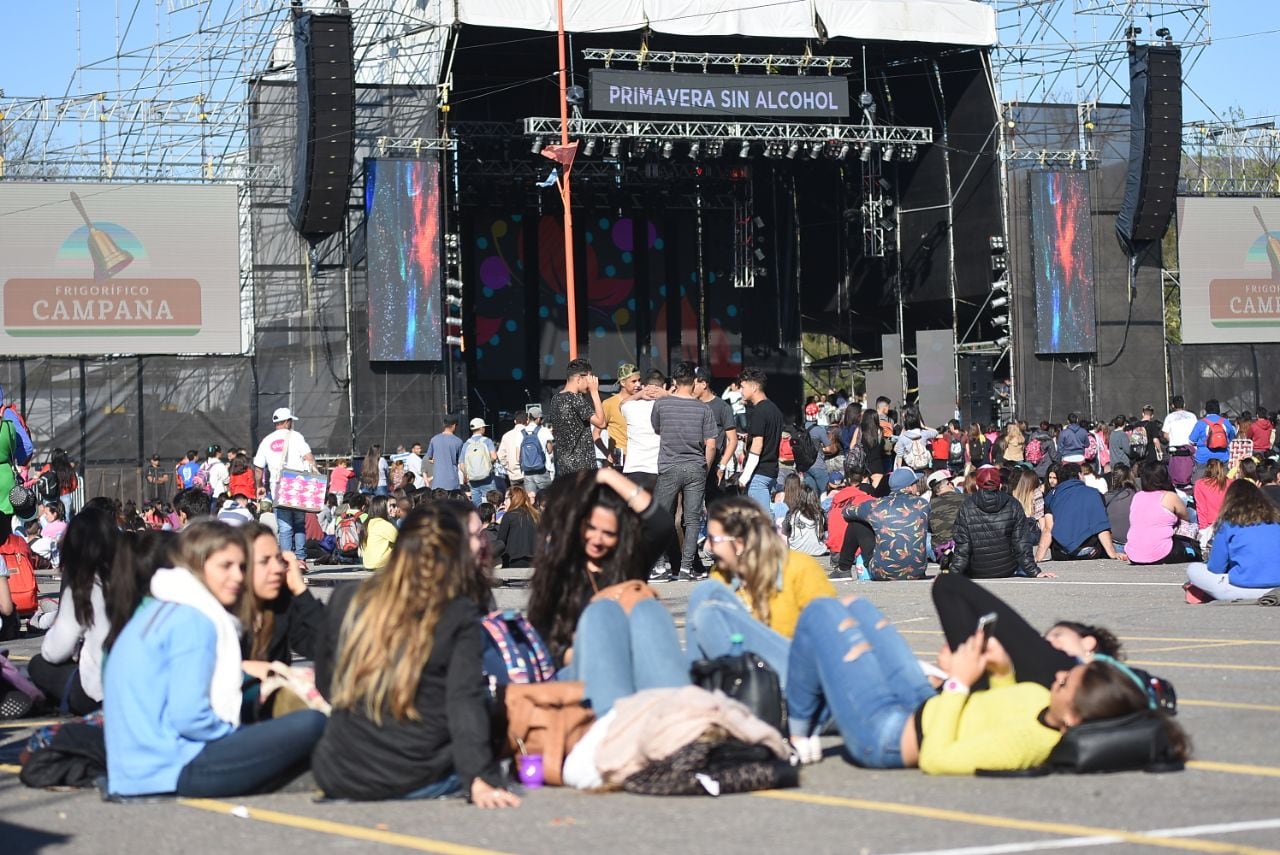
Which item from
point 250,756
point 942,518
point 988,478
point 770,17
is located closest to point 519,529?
point 942,518

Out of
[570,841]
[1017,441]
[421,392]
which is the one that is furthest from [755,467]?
[421,392]

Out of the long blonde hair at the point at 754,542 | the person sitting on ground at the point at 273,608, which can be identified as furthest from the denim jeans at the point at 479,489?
the long blonde hair at the point at 754,542

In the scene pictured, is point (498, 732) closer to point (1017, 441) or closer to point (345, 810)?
point (345, 810)

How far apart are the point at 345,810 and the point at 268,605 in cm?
158

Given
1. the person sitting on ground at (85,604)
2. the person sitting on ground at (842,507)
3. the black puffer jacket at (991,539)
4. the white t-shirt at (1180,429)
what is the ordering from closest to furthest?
the person sitting on ground at (85,604), the black puffer jacket at (991,539), the person sitting on ground at (842,507), the white t-shirt at (1180,429)

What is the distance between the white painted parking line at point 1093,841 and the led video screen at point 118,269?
2640 centimetres

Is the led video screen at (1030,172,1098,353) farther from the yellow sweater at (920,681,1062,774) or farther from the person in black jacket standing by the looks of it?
the yellow sweater at (920,681,1062,774)

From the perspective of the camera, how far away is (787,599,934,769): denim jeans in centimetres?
614

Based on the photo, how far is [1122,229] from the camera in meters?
32.7

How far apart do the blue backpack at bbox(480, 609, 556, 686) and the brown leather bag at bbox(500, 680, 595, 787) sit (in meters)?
0.16

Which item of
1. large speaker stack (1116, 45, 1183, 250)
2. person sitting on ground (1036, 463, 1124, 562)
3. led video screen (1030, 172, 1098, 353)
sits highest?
large speaker stack (1116, 45, 1183, 250)

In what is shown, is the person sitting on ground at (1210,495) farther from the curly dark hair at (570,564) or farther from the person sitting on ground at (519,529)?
the curly dark hair at (570,564)

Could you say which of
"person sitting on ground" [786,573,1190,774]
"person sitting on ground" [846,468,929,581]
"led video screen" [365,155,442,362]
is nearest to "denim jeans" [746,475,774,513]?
"person sitting on ground" [846,468,929,581]

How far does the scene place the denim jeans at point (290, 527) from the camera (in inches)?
675
